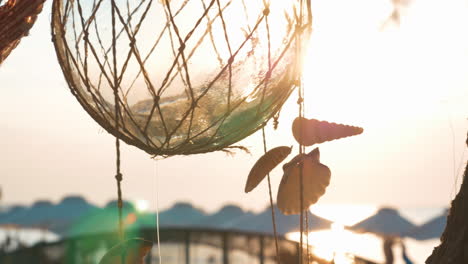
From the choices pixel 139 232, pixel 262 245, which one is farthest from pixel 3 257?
pixel 262 245

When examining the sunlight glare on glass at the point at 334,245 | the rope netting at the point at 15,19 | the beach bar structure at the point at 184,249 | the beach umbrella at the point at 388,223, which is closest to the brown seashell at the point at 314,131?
the sunlight glare on glass at the point at 334,245

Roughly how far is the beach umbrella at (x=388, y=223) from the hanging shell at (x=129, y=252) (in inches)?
539

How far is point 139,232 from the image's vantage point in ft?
15.2

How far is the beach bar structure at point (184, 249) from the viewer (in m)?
4.82

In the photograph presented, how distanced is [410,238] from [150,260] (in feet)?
32.5

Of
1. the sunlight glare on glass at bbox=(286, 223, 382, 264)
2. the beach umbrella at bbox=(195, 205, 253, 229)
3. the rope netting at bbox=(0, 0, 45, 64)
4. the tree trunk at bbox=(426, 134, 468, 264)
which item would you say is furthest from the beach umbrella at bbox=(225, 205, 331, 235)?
the rope netting at bbox=(0, 0, 45, 64)

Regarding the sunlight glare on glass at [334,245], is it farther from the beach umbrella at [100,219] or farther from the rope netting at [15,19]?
the beach umbrella at [100,219]

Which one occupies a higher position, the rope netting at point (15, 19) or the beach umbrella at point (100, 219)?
the rope netting at point (15, 19)

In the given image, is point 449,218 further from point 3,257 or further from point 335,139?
point 3,257

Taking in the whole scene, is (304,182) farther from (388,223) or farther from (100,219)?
(100,219)

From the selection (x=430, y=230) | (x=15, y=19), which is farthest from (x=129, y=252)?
(x=430, y=230)

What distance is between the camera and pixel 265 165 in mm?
Result: 938

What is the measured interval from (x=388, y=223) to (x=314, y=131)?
48.2ft

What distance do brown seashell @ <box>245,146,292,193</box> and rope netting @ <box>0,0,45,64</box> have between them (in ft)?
1.61
